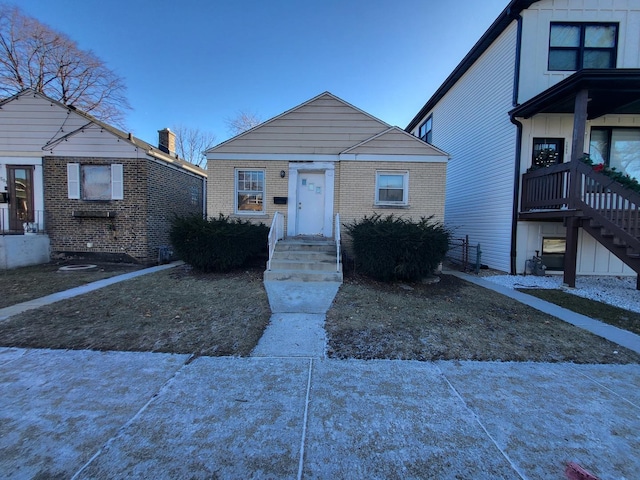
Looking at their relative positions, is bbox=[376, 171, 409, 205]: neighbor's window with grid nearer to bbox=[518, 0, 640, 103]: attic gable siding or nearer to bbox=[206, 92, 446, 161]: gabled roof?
bbox=[206, 92, 446, 161]: gabled roof

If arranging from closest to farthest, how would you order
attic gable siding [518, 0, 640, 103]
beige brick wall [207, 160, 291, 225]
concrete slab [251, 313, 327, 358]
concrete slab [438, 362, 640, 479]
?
concrete slab [438, 362, 640, 479]
concrete slab [251, 313, 327, 358]
attic gable siding [518, 0, 640, 103]
beige brick wall [207, 160, 291, 225]

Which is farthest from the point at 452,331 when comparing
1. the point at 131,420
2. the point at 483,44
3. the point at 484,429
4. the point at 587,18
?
the point at 483,44

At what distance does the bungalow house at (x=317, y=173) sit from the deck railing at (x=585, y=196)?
2.64m

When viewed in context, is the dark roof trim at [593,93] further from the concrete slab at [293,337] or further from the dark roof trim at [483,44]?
the concrete slab at [293,337]

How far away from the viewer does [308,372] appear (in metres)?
3.23

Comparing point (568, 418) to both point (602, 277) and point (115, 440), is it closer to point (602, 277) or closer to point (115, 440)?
point (115, 440)

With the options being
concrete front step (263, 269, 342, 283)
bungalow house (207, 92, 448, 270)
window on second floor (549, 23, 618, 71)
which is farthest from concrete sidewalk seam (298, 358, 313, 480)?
window on second floor (549, 23, 618, 71)

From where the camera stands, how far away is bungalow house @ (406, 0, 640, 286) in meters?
7.55

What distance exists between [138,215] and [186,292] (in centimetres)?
562

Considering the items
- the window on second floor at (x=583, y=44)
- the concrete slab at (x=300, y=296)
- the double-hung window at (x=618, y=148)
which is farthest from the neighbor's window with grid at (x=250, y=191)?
the double-hung window at (x=618, y=148)

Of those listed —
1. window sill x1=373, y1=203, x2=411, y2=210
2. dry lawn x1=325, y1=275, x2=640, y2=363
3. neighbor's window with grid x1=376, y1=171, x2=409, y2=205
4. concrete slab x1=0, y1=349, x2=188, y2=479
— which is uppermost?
neighbor's window with grid x1=376, y1=171, x2=409, y2=205

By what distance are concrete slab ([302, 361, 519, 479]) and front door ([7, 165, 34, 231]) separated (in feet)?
42.3

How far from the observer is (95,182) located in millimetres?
10328

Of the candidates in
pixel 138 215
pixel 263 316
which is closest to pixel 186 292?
pixel 263 316
